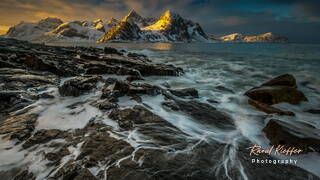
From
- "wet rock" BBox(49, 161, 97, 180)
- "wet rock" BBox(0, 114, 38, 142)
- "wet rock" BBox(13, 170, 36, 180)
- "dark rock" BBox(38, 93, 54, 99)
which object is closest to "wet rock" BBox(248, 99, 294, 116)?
"wet rock" BBox(49, 161, 97, 180)

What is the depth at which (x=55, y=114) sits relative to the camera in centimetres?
652

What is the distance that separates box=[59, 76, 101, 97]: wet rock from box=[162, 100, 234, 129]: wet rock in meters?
4.04

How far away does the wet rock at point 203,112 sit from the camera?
6.75m

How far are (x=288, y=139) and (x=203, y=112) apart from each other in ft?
10.2

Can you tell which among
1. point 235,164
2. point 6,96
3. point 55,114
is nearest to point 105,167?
point 235,164

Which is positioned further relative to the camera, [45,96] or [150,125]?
[45,96]

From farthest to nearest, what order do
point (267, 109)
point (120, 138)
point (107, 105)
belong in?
point (267, 109) → point (107, 105) → point (120, 138)

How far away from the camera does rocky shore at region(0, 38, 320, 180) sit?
3.97m

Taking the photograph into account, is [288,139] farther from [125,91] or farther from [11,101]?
[11,101]

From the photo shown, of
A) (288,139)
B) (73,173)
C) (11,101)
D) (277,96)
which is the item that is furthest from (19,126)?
(277,96)

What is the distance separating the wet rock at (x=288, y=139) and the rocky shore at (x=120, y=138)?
23 millimetres

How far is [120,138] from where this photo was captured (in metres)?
5.17
